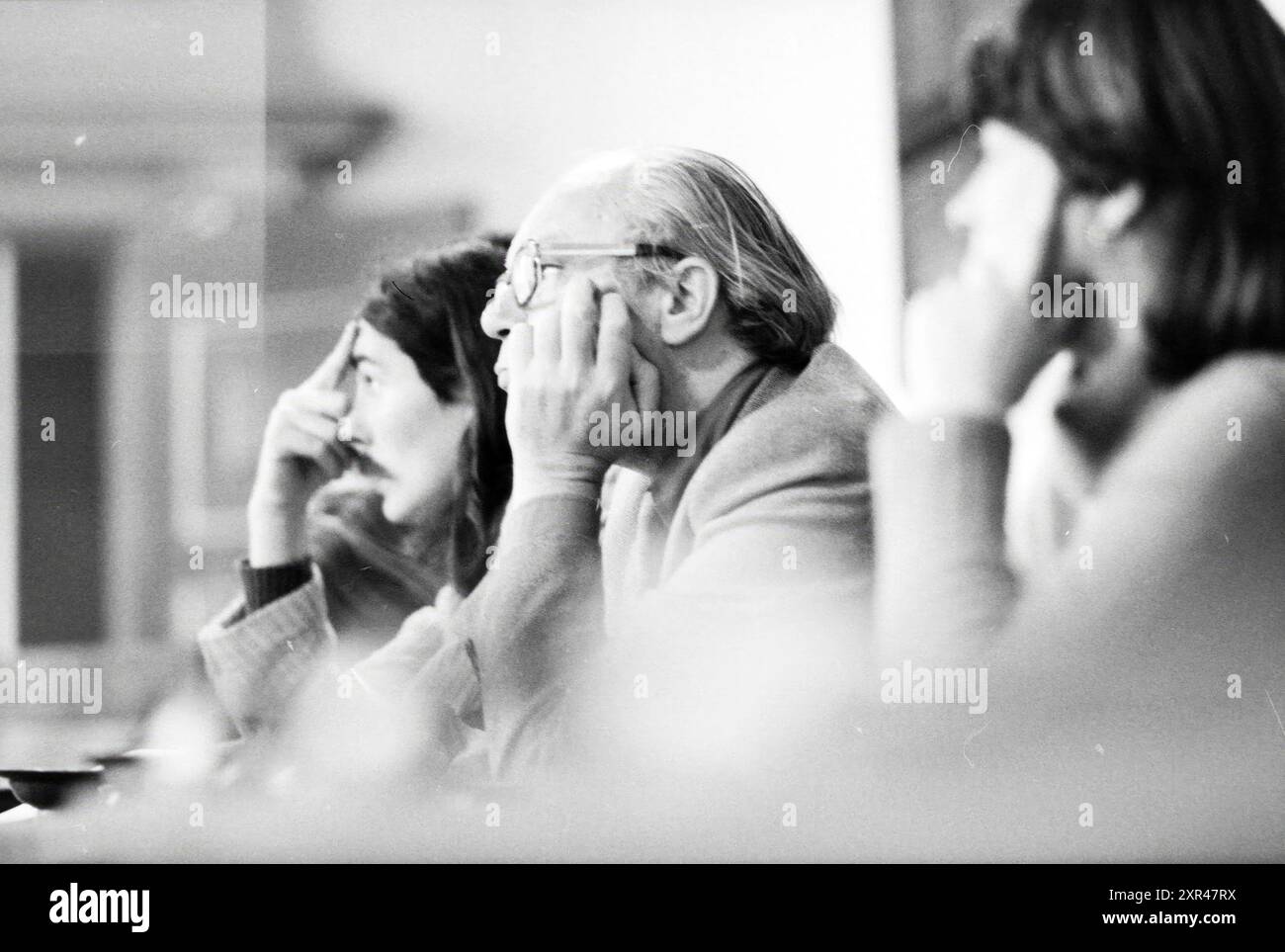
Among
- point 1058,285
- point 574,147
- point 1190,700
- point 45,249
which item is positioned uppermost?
point 574,147

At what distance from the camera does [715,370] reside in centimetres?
216

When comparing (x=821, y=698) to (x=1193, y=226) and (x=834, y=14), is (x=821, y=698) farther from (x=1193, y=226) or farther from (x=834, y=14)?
(x=834, y=14)

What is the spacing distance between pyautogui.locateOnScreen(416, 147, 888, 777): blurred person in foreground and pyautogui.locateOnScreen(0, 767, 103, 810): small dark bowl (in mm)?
645

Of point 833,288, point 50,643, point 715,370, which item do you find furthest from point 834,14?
point 50,643

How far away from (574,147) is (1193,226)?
110 cm

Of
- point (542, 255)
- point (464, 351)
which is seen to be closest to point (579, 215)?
point (542, 255)

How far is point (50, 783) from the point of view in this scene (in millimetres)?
2244

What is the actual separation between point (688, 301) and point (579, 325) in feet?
0.64

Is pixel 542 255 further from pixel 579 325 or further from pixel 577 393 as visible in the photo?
pixel 577 393

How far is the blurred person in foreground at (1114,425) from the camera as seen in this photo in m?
2.15

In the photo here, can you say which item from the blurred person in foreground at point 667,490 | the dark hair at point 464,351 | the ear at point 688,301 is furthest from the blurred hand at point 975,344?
the dark hair at point 464,351

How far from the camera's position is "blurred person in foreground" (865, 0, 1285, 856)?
2.15m

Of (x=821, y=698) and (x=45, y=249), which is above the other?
(x=45, y=249)
